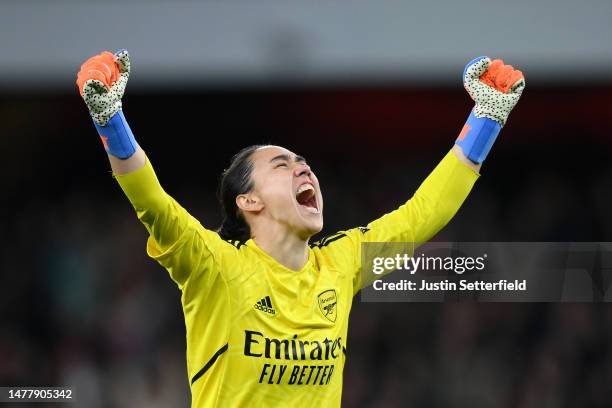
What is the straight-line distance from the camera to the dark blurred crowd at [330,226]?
22.7ft

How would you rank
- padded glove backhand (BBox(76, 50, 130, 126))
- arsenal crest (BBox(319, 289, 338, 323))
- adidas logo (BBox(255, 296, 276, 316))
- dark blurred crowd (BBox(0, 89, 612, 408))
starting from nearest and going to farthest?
padded glove backhand (BBox(76, 50, 130, 126)) → adidas logo (BBox(255, 296, 276, 316)) → arsenal crest (BBox(319, 289, 338, 323)) → dark blurred crowd (BBox(0, 89, 612, 408))

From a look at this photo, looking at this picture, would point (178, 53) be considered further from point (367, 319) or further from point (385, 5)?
point (367, 319)

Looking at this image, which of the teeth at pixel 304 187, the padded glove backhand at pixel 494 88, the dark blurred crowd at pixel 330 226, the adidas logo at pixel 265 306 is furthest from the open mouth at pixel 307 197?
the dark blurred crowd at pixel 330 226

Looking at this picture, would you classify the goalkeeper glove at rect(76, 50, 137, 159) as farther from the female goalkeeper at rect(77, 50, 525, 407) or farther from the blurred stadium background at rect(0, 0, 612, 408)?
the blurred stadium background at rect(0, 0, 612, 408)

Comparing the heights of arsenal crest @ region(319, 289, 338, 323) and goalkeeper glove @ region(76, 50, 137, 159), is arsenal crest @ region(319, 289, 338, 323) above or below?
A: below

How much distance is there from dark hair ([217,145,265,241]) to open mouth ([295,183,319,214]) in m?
0.19

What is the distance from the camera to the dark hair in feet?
11.4

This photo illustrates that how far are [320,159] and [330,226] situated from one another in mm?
665

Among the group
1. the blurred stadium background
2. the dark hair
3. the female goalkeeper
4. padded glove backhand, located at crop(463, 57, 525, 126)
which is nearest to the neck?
the female goalkeeper

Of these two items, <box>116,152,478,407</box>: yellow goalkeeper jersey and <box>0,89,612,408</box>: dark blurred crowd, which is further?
<box>0,89,612,408</box>: dark blurred crowd

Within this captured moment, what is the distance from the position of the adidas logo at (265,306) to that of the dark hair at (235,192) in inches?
13.2

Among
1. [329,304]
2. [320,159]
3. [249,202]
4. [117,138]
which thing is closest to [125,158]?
[117,138]

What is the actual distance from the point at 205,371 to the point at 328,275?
58 cm

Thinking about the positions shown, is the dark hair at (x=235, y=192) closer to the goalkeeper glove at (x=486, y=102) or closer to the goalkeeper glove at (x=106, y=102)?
the goalkeeper glove at (x=106, y=102)
